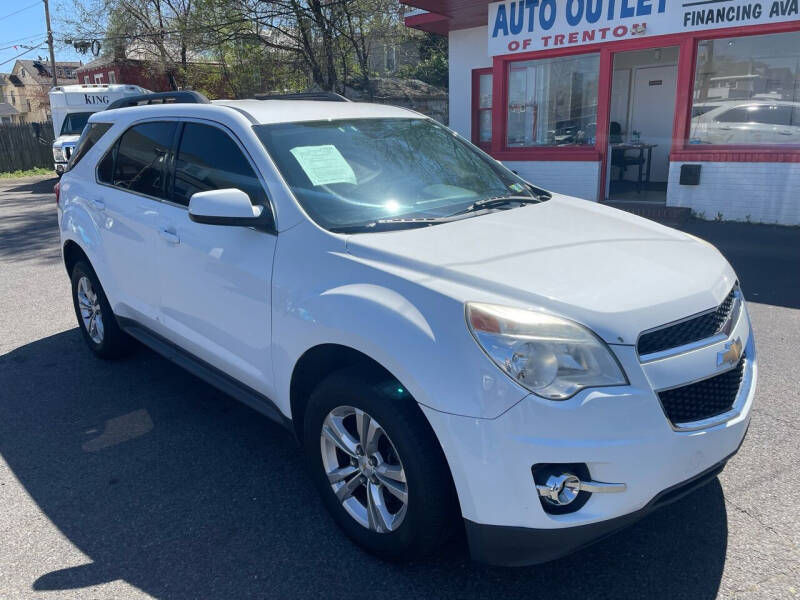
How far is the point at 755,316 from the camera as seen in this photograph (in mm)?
5691

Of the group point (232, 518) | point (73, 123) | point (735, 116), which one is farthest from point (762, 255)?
point (73, 123)

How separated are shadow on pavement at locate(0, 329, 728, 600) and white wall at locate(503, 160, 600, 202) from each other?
28.2 ft

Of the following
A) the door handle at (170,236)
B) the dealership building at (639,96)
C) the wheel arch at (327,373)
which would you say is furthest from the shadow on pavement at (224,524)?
the dealership building at (639,96)

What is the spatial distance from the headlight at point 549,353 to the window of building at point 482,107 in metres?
12.1

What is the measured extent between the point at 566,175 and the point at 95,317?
8.78 metres

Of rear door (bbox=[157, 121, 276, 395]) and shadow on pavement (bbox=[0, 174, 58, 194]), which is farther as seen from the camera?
shadow on pavement (bbox=[0, 174, 58, 194])

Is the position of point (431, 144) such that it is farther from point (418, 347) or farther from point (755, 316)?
point (755, 316)

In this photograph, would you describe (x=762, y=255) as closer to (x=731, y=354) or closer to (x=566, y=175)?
(x=566, y=175)

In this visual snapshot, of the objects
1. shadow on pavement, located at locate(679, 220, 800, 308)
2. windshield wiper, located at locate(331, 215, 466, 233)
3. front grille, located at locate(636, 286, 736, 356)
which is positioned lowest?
shadow on pavement, located at locate(679, 220, 800, 308)

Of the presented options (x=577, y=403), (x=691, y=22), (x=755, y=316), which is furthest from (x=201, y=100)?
(x=691, y=22)

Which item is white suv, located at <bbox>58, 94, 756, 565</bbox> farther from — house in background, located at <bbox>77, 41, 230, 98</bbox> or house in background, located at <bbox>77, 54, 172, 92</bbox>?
house in background, located at <bbox>77, 54, 172, 92</bbox>

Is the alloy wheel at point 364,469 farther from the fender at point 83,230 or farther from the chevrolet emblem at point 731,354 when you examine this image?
the fender at point 83,230

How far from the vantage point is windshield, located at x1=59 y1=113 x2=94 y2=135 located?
19.3 metres

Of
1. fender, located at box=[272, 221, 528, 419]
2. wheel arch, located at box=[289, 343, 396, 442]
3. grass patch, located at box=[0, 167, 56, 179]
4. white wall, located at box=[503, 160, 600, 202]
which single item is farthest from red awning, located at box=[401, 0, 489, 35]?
grass patch, located at box=[0, 167, 56, 179]
